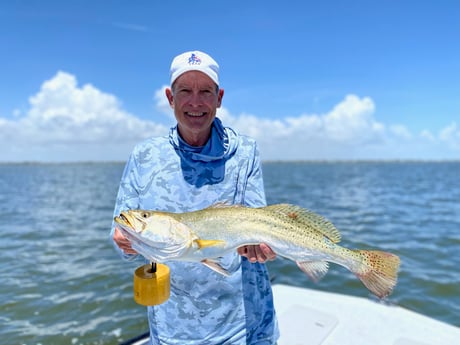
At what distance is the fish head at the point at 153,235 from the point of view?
2500 millimetres

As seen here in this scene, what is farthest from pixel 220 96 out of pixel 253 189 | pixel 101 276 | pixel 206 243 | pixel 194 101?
pixel 101 276

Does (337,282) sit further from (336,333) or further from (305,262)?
(305,262)

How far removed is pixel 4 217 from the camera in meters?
21.2

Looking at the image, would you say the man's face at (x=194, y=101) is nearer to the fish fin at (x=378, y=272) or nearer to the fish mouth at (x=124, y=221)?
the fish mouth at (x=124, y=221)

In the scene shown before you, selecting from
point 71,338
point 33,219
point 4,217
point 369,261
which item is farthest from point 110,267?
point 4,217

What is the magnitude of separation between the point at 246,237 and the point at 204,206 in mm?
484

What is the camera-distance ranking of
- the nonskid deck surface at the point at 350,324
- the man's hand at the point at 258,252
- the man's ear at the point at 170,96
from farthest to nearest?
the nonskid deck surface at the point at 350,324 < the man's ear at the point at 170,96 < the man's hand at the point at 258,252

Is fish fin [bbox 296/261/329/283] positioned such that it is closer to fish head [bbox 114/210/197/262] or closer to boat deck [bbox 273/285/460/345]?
fish head [bbox 114/210/197/262]

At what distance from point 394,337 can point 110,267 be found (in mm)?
8960

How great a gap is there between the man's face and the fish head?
0.81 metres

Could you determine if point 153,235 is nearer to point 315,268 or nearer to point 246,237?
point 246,237

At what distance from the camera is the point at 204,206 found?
3.03 meters

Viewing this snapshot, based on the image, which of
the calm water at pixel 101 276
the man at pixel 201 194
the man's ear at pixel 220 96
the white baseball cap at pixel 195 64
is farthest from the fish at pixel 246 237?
the calm water at pixel 101 276

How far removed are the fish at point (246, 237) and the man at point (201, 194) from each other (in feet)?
0.57
